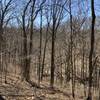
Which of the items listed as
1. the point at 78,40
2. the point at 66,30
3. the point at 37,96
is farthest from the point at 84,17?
the point at 37,96

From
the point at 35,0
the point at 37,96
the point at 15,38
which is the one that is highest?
the point at 35,0

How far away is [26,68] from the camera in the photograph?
89.4ft

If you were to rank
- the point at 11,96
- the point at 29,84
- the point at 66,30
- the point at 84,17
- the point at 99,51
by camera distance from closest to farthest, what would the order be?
the point at 11,96 < the point at 29,84 < the point at 84,17 < the point at 99,51 < the point at 66,30

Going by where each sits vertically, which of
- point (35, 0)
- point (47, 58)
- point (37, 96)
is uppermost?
point (35, 0)

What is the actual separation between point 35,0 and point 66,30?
479 inches

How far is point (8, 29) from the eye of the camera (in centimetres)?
3878

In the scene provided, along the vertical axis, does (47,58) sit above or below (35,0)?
below

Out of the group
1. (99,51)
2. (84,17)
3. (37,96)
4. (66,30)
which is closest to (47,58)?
(66,30)

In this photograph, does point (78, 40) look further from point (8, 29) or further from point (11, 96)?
point (11, 96)

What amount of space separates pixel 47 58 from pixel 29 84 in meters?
14.7

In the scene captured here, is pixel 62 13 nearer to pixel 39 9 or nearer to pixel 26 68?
pixel 39 9

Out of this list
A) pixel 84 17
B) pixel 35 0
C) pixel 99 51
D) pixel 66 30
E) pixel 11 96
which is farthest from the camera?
pixel 66 30

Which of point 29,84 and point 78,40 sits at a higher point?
point 78,40

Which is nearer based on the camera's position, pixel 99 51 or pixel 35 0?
pixel 35 0
